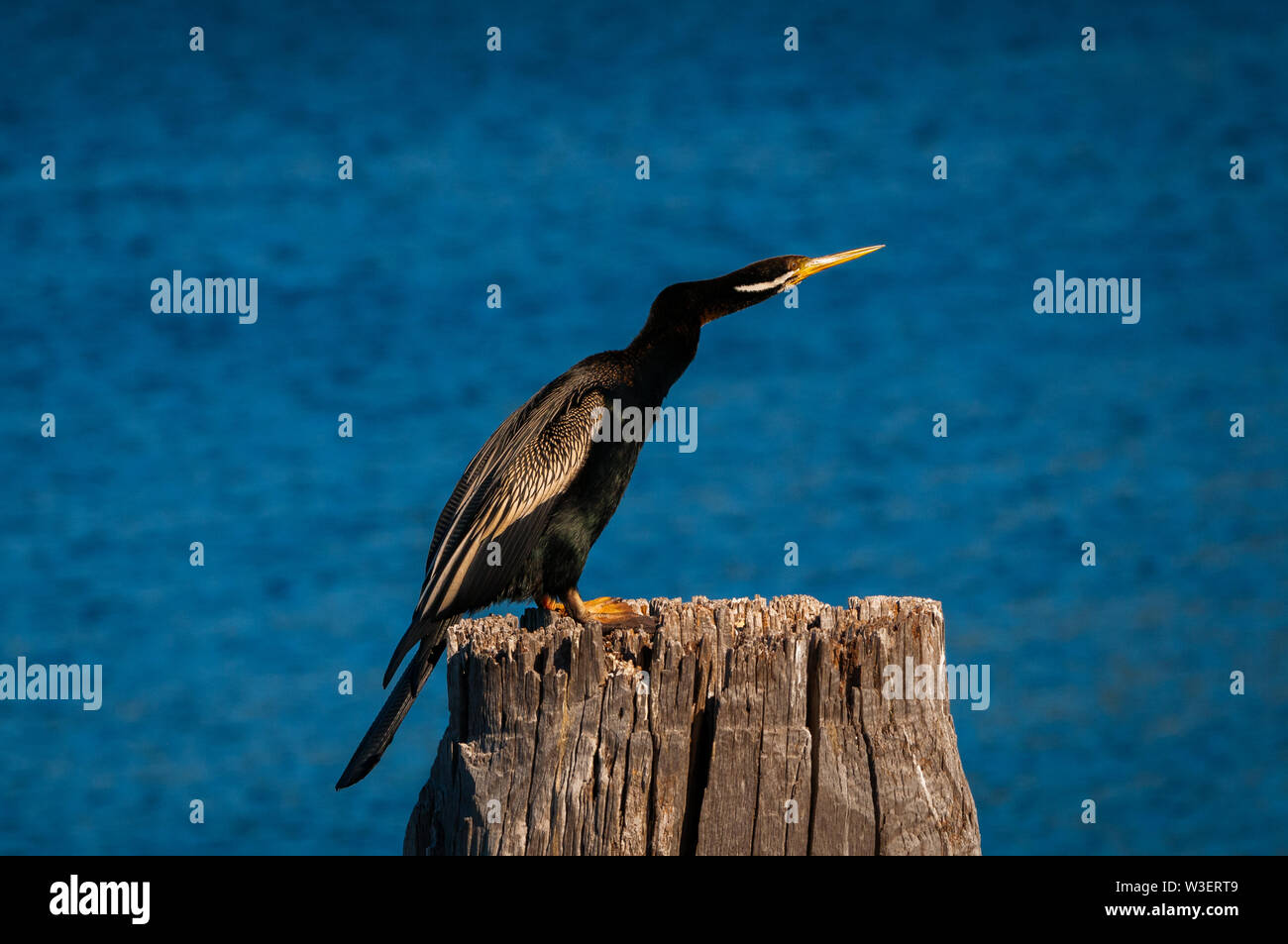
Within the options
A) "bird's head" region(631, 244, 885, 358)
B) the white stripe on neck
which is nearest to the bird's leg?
"bird's head" region(631, 244, 885, 358)

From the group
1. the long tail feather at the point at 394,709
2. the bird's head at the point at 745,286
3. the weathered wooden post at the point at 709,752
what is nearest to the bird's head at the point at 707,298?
the bird's head at the point at 745,286

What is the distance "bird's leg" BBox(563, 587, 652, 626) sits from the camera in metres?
4.70

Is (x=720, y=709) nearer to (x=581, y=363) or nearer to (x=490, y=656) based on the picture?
(x=490, y=656)

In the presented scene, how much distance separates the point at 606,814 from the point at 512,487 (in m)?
2.01

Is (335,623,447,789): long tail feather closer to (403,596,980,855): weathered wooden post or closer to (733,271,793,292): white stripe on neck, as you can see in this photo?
(403,596,980,855): weathered wooden post

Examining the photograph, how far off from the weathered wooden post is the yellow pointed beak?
2.38m

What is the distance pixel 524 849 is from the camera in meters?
3.14

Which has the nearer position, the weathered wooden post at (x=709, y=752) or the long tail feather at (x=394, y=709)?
the weathered wooden post at (x=709, y=752)

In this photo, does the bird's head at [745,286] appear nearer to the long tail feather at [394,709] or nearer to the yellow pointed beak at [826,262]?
the yellow pointed beak at [826,262]

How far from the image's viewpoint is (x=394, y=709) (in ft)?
14.3

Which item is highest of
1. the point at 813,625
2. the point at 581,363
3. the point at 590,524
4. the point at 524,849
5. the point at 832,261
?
the point at 832,261

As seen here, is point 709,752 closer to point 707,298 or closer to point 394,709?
point 394,709

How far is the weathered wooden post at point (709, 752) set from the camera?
10.4ft

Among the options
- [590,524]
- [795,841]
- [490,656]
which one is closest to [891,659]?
[795,841]
